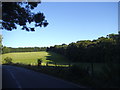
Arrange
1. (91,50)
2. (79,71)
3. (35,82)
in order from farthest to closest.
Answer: (91,50)
(79,71)
(35,82)

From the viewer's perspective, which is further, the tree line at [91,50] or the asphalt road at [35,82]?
the tree line at [91,50]

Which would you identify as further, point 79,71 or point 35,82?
point 79,71

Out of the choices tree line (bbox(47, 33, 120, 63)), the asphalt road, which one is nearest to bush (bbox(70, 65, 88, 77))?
the asphalt road

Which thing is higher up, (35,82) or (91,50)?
(91,50)

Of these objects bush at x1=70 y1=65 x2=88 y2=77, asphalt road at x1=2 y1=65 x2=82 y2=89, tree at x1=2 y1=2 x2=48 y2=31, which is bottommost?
asphalt road at x1=2 y1=65 x2=82 y2=89

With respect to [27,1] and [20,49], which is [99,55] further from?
[20,49]

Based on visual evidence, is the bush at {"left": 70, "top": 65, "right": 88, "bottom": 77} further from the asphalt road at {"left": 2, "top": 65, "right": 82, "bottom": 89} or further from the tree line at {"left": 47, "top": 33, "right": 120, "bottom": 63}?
the tree line at {"left": 47, "top": 33, "right": 120, "bottom": 63}

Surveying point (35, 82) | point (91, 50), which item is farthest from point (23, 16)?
point (91, 50)

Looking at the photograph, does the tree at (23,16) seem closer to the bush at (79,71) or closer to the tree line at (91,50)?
the bush at (79,71)

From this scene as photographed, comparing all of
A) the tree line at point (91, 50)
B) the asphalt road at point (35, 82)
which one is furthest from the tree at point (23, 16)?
the tree line at point (91, 50)

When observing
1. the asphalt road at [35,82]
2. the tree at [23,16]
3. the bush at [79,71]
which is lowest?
the asphalt road at [35,82]

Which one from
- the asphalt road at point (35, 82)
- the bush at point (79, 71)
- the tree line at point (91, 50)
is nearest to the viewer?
the asphalt road at point (35, 82)

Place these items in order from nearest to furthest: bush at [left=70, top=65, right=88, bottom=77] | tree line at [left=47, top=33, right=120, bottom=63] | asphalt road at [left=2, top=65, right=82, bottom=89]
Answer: asphalt road at [left=2, top=65, right=82, bottom=89] → bush at [left=70, top=65, right=88, bottom=77] → tree line at [left=47, top=33, right=120, bottom=63]

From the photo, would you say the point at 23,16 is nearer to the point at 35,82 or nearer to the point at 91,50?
the point at 35,82
